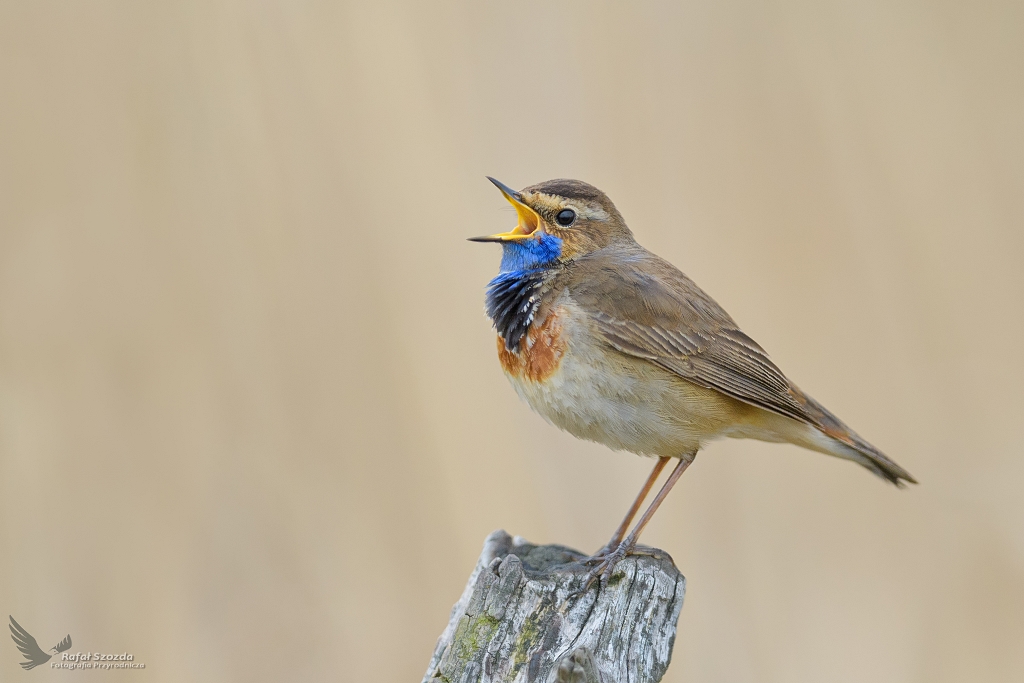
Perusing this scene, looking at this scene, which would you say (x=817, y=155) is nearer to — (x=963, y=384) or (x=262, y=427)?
(x=963, y=384)

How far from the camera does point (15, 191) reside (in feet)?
16.3

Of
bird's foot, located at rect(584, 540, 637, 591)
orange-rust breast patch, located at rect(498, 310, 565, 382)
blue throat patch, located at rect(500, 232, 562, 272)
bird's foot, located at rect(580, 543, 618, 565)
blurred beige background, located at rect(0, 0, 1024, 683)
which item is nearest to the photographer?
bird's foot, located at rect(584, 540, 637, 591)

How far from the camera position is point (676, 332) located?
173 inches

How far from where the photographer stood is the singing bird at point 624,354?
4309 mm

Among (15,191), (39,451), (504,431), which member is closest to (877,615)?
(504,431)

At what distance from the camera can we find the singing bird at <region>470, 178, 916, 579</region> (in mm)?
4309

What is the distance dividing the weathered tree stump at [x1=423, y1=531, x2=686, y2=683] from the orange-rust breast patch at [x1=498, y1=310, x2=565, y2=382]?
1.00 m

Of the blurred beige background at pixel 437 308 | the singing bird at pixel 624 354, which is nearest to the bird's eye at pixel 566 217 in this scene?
the singing bird at pixel 624 354

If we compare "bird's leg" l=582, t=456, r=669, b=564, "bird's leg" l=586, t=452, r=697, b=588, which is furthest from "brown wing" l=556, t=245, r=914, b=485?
"bird's leg" l=582, t=456, r=669, b=564

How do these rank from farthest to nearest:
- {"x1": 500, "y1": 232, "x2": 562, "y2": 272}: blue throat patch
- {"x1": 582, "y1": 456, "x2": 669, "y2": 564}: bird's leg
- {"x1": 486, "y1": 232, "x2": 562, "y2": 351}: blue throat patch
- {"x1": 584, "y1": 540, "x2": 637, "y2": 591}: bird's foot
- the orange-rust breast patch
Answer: {"x1": 500, "y1": 232, "x2": 562, "y2": 272}: blue throat patch, {"x1": 486, "y1": 232, "x2": 562, "y2": 351}: blue throat patch, the orange-rust breast patch, {"x1": 582, "y1": 456, "x2": 669, "y2": 564}: bird's leg, {"x1": 584, "y1": 540, "x2": 637, "y2": 591}: bird's foot

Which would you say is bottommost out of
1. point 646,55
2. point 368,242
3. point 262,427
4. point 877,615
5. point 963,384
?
point 877,615

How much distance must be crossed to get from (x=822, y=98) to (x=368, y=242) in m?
2.93

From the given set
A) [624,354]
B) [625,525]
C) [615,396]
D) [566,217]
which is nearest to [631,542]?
[625,525]

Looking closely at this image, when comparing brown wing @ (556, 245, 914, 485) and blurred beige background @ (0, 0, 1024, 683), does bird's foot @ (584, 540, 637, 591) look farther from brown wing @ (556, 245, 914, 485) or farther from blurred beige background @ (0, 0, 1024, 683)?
blurred beige background @ (0, 0, 1024, 683)
